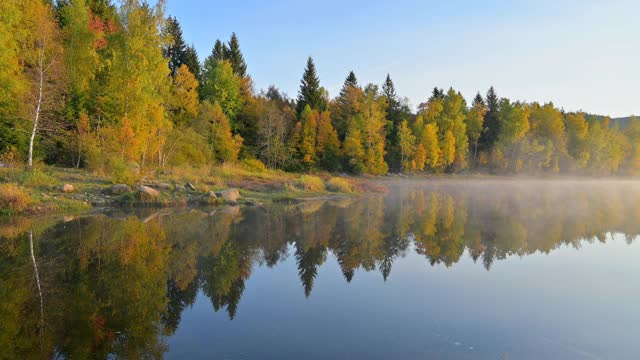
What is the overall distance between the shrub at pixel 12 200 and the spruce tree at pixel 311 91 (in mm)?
49243

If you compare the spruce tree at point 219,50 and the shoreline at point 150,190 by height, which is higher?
the spruce tree at point 219,50

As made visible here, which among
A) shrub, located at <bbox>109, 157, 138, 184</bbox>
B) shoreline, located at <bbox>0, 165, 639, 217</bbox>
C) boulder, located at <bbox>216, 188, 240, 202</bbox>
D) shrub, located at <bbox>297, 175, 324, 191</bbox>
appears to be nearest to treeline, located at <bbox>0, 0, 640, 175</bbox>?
shrub, located at <bbox>109, 157, 138, 184</bbox>

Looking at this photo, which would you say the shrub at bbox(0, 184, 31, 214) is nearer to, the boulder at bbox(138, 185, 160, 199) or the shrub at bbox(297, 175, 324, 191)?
the boulder at bbox(138, 185, 160, 199)

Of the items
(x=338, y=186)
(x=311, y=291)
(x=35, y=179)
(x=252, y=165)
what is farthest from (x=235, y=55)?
(x=311, y=291)

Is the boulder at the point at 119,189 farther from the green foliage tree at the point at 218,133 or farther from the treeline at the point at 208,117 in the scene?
the green foliage tree at the point at 218,133

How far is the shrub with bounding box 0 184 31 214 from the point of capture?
19.8 m

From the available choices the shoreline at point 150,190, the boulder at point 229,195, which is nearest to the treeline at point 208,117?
the shoreline at point 150,190

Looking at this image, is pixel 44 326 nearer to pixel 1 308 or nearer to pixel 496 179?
pixel 1 308

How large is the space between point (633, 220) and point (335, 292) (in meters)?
21.3

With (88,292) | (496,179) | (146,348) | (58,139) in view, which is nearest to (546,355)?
(146,348)

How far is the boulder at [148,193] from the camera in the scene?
1021 inches

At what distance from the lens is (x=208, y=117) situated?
48.9 meters

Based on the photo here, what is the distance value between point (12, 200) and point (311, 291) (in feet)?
54.9

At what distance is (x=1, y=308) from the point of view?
8523 mm
